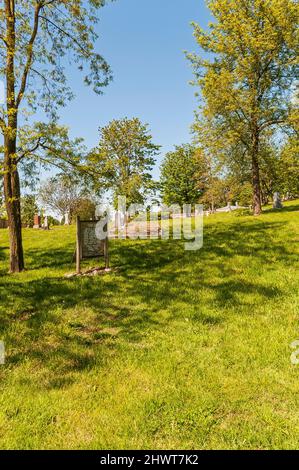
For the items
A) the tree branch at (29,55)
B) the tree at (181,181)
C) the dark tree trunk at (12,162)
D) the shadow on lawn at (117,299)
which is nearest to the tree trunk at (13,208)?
the dark tree trunk at (12,162)

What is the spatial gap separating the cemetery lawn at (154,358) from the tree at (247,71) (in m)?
16.5

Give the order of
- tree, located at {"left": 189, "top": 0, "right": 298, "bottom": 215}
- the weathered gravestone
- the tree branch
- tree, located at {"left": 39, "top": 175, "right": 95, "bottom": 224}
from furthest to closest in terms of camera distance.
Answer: tree, located at {"left": 39, "top": 175, "right": 95, "bottom": 224} → tree, located at {"left": 189, "top": 0, "right": 298, "bottom": 215} → the tree branch → the weathered gravestone

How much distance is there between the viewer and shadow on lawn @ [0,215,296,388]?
5879 millimetres

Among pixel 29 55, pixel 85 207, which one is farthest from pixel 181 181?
pixel 29 55

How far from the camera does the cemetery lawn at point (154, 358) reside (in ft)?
12.4

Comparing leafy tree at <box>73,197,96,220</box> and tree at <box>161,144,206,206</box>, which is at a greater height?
tree at <box>161,144,206,206</box>

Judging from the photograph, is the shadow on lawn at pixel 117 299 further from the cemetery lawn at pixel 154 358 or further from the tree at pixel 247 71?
the tree at pixel 247 71

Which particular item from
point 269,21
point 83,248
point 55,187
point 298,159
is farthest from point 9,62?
point 55,187

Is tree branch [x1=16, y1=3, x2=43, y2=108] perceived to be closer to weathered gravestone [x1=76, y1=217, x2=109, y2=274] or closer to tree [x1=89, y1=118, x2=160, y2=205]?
weathered gravestone [x1=76, y1=217, x2=109, y2=274]

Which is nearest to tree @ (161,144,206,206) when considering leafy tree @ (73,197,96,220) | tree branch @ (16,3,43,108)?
leafy tree @ (73,197,96,220)

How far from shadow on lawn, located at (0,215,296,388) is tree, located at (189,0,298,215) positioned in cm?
1401

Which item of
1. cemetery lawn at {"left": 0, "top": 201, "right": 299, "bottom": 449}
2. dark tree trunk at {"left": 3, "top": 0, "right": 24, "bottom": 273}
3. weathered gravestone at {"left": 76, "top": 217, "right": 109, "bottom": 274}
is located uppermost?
dark tree trunk at {"left": 3, "top": 0, "right": 24, "bottom": 273}

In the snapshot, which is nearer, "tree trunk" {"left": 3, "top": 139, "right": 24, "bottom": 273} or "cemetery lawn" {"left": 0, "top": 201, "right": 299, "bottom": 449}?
"cemetery lawn" {"left": 0, "top": 201, "right": 299, "bottom": 449}

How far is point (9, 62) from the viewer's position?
10.9 meters
